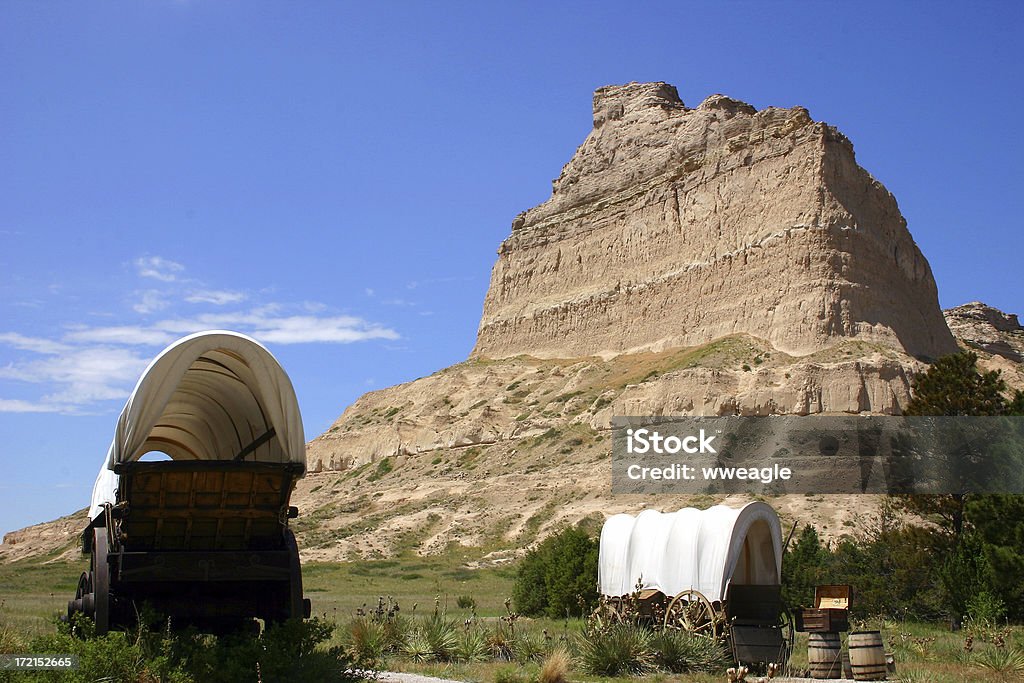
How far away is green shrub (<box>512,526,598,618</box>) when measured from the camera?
22109 mm

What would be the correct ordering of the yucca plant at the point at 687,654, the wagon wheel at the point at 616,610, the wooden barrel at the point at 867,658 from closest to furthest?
the wooden barrel at the point at 867,658 → the yucca plant at the point at 687,654 → the wagon wheel at the point at 616,610

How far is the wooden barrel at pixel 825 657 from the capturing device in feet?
40.1

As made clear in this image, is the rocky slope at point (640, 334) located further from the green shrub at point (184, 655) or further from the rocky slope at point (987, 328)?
→ the green shrub at point (184, 655)

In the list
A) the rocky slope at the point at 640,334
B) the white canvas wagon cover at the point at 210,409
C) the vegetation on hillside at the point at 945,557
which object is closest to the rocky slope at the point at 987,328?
the rocky slope at the point at 640,334

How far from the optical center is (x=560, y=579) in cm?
2259

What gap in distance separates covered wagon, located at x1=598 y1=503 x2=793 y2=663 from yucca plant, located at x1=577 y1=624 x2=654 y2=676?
2.82 ft

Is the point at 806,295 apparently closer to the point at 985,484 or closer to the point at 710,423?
the point at 710,423

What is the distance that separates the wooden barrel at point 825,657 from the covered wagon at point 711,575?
1.51 feet

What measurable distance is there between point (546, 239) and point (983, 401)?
6889 centimetres

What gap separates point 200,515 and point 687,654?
6.86 m

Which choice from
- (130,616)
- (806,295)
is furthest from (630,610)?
(806,295)

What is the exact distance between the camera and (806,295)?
6134cm

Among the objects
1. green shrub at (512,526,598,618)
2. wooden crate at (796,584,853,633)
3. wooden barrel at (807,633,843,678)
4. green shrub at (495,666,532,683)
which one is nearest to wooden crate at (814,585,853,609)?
wooden crate at (796,584,853,633)

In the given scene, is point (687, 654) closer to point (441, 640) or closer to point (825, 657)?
point (825, 657)
